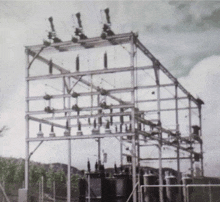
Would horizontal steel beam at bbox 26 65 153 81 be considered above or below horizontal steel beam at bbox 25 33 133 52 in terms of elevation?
below

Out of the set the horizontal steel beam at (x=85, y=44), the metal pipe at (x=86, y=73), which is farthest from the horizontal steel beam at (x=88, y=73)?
the horizontal steel beam at (x=85, y=44)

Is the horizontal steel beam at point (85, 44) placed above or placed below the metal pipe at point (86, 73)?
above

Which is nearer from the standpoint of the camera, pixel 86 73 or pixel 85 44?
pixel 86 73

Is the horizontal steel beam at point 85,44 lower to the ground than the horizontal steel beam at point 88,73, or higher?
higher

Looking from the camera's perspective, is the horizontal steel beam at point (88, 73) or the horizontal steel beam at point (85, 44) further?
the horizontal steel beam at point (85, 44)

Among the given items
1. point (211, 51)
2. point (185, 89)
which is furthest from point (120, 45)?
point (185, 89)

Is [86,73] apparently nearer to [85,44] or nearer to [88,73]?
[88,73]

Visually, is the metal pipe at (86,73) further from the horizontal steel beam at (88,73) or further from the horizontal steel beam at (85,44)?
the horizontal steel beam at (85,44)

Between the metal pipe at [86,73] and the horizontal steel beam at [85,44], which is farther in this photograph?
the horizontal steel beam at [85,44]

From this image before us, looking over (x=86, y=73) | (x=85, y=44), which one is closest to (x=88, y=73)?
(x=86, y=73)

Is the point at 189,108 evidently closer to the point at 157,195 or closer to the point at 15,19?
the point at 157,195

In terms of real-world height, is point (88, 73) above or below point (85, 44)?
below

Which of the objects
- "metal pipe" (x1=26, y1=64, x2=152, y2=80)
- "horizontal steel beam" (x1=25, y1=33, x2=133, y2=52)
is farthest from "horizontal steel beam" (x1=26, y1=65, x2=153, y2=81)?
"horizontal steel beam" (x1=25, y1=33, x2=133, y2=52)

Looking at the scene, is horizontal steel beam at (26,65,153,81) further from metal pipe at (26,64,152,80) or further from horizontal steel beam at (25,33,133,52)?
horizontal steel beam at (25,33,133,52)
